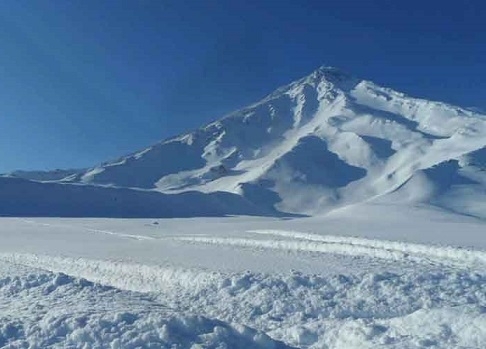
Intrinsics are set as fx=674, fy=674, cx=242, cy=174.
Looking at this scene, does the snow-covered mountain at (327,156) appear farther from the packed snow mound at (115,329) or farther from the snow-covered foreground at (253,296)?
the packed snow mound at (115,329)

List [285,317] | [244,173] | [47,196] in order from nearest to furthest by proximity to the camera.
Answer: [285,317] < [47,196] < [244,173]

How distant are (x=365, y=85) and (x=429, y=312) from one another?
591 feet

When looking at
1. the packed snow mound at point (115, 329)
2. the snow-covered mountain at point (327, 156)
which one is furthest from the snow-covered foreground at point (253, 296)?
the snow-covered mountain at point (327, 156)

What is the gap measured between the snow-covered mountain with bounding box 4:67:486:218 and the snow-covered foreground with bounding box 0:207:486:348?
5596cm

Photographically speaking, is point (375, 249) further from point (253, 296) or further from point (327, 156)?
point (327, 156)

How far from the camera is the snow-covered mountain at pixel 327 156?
102062 millimetres

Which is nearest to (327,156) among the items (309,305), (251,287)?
(251,287)

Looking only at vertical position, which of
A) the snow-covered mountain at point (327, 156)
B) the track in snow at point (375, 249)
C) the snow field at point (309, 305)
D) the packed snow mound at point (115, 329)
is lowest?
the packed snow mound at point (115, 329)

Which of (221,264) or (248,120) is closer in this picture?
(221,264)

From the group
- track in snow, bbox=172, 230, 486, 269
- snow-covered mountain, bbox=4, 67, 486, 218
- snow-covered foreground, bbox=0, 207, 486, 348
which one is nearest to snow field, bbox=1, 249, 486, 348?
snow-covered foreground, bbox=0, 207, 486, 348

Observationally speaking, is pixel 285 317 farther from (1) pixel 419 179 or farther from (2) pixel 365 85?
(2) pixel 365 85

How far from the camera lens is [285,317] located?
1512cm

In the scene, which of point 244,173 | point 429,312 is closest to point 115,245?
point 429,312

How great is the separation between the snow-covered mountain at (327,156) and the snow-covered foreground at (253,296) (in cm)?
5596
